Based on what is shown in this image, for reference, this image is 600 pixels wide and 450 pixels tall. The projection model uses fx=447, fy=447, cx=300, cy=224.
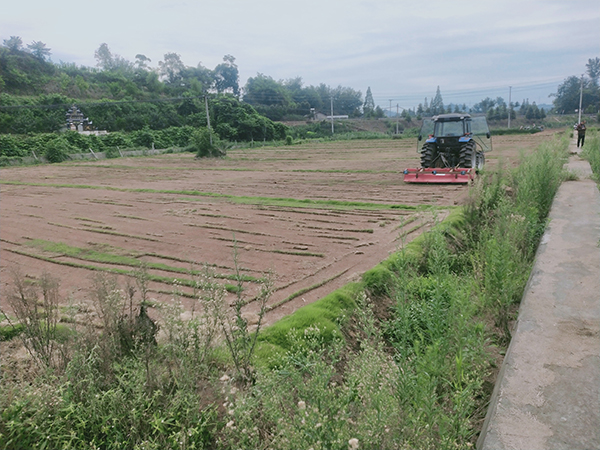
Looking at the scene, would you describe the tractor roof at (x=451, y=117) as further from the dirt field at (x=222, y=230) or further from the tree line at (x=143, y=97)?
the tree line at (x=143, y=97)

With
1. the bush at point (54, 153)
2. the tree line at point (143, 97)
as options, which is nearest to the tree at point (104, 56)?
the tree line at point (143, 97)

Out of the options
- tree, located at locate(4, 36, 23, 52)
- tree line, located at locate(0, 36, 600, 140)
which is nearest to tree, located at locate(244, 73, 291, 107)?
tree line, located at locate(0, 36, 600, 140)

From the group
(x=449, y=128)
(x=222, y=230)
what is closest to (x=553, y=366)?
(x=222, y=230)

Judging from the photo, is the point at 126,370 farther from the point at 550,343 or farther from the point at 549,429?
the point at 550,343

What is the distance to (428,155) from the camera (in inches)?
597

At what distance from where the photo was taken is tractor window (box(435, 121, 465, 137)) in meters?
15.2

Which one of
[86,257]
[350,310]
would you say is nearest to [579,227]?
[350,310]

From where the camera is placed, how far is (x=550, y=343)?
3.94m

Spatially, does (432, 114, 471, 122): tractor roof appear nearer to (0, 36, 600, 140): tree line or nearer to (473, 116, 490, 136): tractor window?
(473, 116, 490, 136): tractor window

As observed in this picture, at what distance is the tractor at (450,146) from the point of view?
14.1m

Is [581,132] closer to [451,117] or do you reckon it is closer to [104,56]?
[451,117]

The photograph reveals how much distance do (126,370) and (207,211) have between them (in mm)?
7251

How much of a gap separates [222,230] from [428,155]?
9.14 metres

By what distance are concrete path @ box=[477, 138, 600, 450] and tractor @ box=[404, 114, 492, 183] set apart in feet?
26.2
